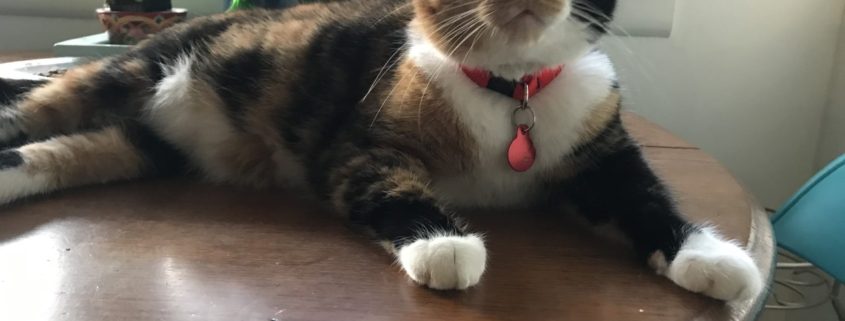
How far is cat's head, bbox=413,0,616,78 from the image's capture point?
70 centimetres

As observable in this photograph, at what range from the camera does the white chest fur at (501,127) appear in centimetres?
79

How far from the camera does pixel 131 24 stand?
4.43ft

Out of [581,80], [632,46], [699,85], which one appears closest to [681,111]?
[699,85]

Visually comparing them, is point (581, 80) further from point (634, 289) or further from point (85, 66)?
point (85, 66)

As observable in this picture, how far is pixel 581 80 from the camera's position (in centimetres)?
83

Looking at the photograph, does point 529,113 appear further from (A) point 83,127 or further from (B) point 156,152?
(A) point 83,127

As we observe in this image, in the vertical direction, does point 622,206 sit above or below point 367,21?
below

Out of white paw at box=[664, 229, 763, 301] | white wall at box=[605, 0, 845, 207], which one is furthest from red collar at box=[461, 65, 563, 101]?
white wall at box=[605, 0, 845, 207]

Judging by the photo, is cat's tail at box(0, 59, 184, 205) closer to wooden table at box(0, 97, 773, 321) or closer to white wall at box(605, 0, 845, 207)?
wooden table at box(0, 97, 773, 321)

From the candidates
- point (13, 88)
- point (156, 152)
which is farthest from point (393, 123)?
point (13, 88)

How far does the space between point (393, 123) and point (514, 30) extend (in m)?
0.18

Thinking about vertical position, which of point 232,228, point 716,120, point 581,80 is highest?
point 581,80

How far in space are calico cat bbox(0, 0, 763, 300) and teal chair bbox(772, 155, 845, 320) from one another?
0.93ft

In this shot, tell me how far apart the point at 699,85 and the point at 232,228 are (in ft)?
3.42
